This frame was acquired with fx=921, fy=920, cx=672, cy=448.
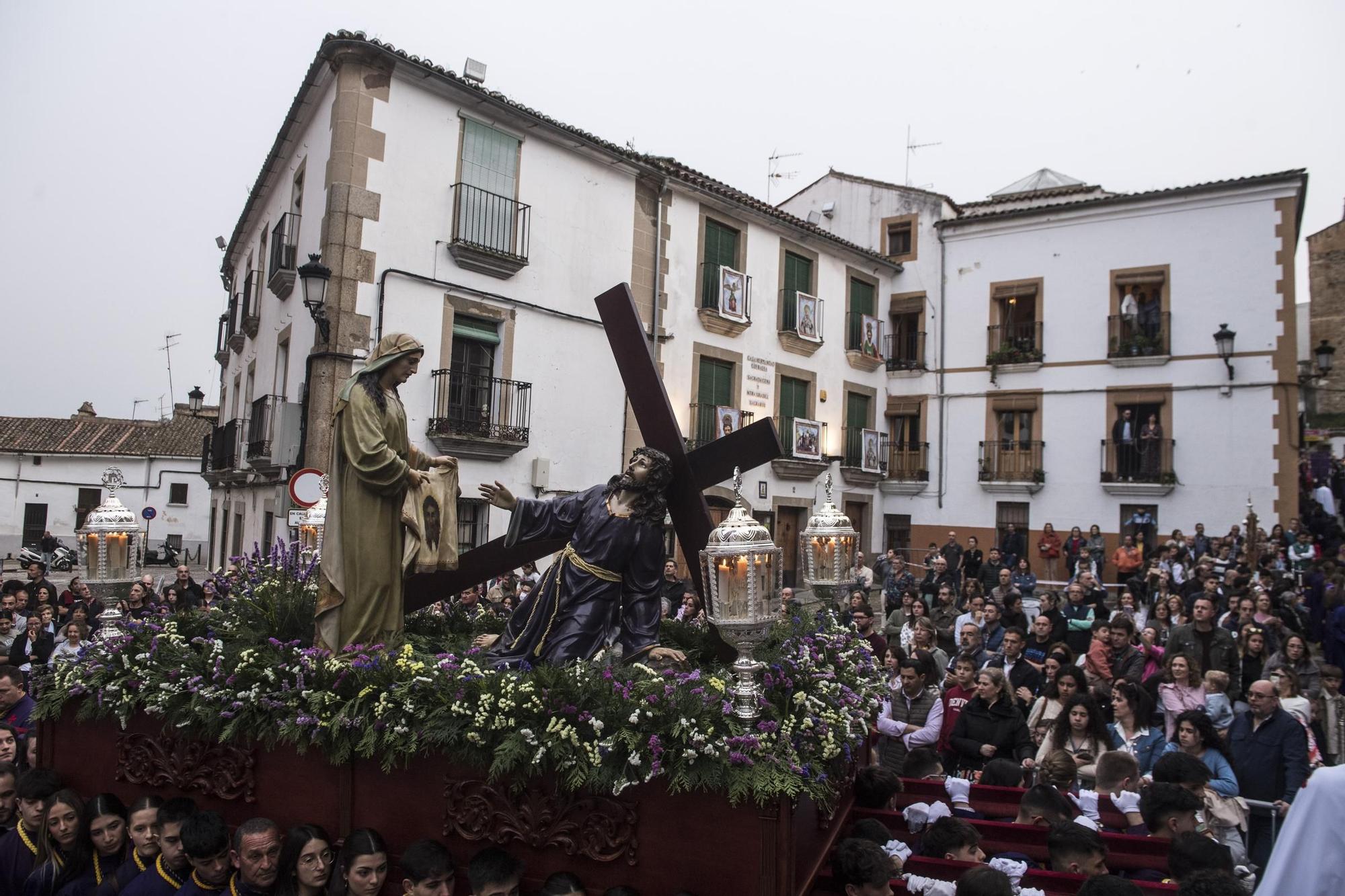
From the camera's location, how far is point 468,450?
14.0 meters

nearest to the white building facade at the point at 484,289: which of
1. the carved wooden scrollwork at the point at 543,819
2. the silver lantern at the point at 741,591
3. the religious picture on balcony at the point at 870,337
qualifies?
the religious picture on balcony at the point at 870,337

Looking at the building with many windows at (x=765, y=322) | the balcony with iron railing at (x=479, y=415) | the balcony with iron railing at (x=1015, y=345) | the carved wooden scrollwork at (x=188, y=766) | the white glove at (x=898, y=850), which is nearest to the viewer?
the white glove at (x=898, y=850)

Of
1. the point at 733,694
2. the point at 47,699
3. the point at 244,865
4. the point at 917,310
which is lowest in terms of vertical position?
the point at 244,865

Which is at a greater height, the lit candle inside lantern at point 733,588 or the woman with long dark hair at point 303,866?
the lit candle inside lantern at point 733,588


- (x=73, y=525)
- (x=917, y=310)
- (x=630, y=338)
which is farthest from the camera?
(x=73, y=525)

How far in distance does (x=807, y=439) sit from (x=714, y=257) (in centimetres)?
450

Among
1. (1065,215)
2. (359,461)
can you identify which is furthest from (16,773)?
(1065,215)

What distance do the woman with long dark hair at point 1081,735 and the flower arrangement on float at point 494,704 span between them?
51.1 inches

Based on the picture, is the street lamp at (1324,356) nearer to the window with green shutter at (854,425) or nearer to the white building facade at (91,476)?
the window with green shutter at (854,425)

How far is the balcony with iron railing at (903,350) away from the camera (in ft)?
72.4

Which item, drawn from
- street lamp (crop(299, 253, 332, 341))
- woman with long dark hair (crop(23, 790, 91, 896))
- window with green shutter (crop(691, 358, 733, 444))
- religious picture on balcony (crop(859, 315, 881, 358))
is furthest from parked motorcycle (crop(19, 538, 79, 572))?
woman with long dark hair (crop(23, 790, 91, 896))

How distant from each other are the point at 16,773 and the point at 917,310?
20128mm

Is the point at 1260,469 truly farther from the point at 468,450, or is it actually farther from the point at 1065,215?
the point at 468,450

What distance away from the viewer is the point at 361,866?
387 cm
